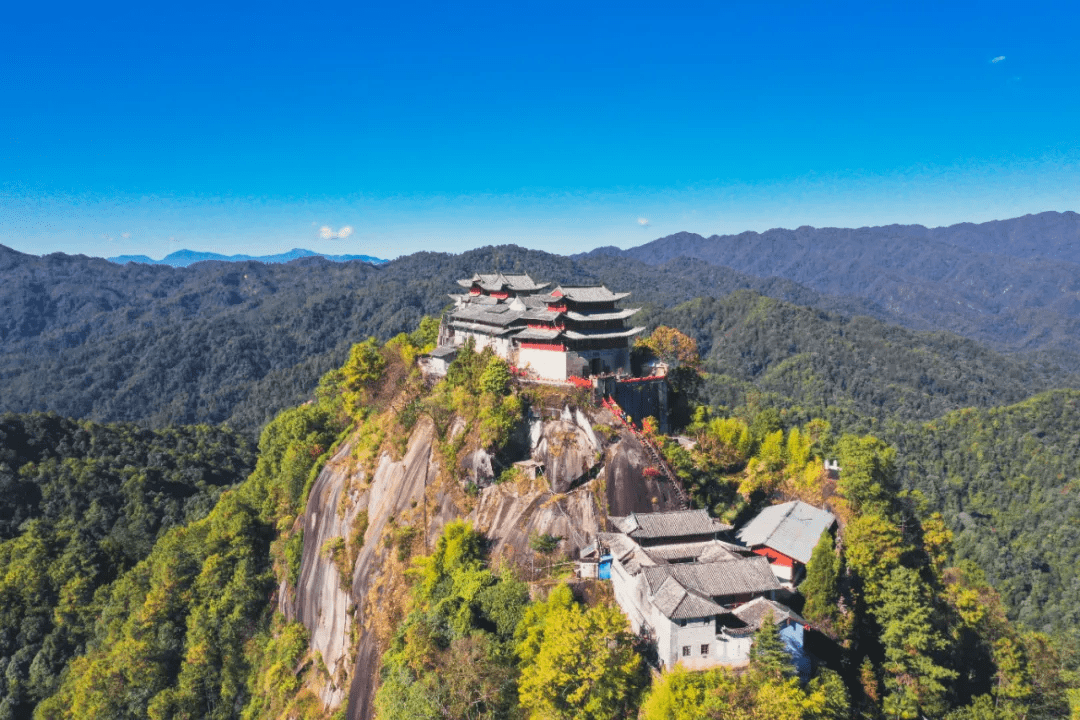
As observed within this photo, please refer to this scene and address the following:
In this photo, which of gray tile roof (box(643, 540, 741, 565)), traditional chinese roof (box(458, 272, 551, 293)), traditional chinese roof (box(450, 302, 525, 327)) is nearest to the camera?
gray tile roof (box(643, 540, 741, 565))

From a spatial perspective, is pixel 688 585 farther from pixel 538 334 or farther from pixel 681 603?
pixel 538 334

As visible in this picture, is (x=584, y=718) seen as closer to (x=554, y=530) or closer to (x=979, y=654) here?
(x=554, y=530)

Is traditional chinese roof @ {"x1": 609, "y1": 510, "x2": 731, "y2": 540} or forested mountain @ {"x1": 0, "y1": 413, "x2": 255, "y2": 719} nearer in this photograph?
traditional chinese roof @ {"x1": 609, "y1": 510, "x2": 731, "y2": 540}

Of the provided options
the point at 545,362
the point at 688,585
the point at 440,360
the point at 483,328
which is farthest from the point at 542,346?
the point at 688,585

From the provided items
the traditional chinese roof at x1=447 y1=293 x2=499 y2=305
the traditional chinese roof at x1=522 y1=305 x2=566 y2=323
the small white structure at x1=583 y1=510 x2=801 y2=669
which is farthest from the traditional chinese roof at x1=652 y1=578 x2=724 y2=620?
the traditional chinese roof at x1=447 y1=293 x2=499 y2=305

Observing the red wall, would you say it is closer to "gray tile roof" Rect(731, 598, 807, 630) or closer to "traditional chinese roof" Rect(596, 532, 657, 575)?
"gray tile roof" Rect(731, 598, 807, 630)

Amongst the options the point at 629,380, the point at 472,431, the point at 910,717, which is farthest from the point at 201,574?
the point at 910,717
